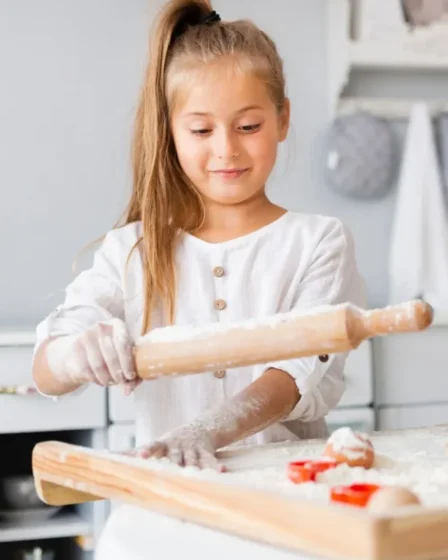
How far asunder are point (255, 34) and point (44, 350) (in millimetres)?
436

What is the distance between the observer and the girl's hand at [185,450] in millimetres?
724

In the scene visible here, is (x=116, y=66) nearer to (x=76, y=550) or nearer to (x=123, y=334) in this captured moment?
Result: (x=76, y=550)

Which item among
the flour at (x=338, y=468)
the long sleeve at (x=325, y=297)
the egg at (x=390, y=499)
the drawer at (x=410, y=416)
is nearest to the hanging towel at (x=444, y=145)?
the drawer at (x=410, y=416)

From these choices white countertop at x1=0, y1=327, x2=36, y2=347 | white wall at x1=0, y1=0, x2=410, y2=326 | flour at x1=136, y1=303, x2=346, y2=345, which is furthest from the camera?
white wall at x1=0, y1=0, x2=410, y2=326

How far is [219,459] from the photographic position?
0.77 m

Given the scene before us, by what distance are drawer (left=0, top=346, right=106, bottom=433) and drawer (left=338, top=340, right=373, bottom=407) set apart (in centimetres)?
50

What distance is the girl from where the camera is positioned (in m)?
1.02

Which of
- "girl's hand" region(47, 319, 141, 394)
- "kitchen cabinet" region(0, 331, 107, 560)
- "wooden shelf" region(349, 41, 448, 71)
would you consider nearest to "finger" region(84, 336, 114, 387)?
"girl's hand" region(47, 319, 141, 394)

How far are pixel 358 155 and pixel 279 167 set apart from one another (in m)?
0.20

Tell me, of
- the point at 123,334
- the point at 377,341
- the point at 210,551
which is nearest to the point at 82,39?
the point at 377,341

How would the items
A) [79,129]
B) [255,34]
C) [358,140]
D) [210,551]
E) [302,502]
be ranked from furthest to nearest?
[358,140] < [79,129] < [255,34] < [210,551] < [302,502]

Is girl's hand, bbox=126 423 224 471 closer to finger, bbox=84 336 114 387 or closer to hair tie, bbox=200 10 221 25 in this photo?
finger, bbox=84 336 114 387

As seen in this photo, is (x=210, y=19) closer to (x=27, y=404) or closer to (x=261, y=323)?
(x=261, y=323)

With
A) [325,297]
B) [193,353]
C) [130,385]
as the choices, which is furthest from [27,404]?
[193,353]
